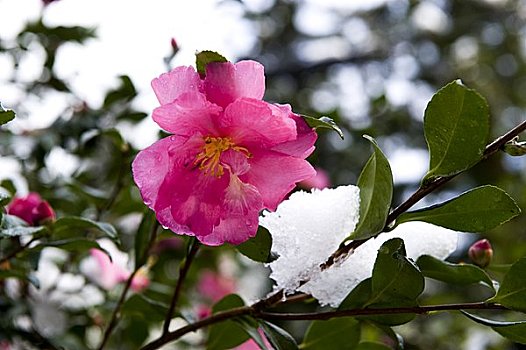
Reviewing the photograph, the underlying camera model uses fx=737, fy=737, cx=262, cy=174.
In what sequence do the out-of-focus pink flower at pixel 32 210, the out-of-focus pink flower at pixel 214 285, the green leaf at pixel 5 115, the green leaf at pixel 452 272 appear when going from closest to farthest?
1. the green leaf at pixel 5 115
2. the green leaf at pixel 452 272
3. the out-of-focus pink flower at pixel 32 210
4. the out-of-focus pink flower at pixel 214 285

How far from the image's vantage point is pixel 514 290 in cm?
65

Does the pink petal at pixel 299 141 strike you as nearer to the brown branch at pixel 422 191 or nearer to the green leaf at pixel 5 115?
the brown branch at pixel 422 191

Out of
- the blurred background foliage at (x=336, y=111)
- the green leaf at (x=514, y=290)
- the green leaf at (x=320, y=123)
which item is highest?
the green leaf at (x=320, y=123)

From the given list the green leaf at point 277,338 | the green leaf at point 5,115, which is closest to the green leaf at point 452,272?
the green leaf at point 277,338

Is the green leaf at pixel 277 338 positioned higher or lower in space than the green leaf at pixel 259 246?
lower

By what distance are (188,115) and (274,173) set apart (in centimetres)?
9

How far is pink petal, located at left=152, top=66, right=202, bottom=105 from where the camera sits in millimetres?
603

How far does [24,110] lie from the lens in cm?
132

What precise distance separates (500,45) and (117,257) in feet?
7.17

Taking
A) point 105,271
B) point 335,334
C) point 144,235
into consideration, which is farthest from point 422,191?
point 105,271

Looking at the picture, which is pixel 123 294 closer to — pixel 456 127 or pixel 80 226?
pixel 80 226

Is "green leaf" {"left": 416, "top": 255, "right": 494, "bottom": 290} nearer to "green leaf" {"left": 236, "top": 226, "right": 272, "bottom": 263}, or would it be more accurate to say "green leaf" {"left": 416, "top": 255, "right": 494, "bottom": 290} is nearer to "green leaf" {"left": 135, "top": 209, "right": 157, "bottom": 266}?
"green leaf" {"left": 236, "top": 226, "right": 272, "bottom": 263}

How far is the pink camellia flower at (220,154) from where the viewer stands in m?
0.60

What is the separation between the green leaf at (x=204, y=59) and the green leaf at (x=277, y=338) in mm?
242
